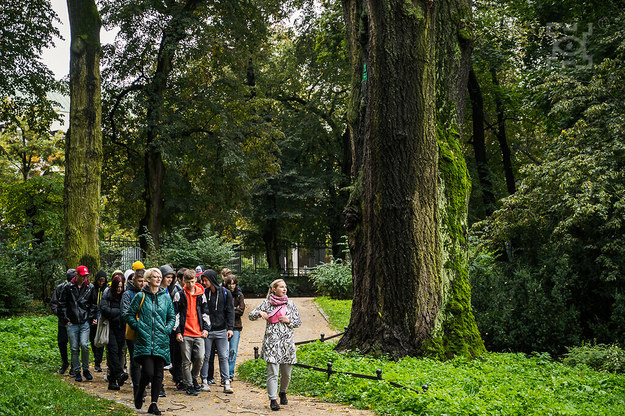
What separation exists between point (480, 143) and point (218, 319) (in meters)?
21.3

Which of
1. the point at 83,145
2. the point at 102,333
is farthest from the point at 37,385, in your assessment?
the point at 83,145

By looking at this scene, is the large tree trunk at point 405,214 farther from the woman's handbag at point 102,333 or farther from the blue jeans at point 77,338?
the blue jeans at point 77,338

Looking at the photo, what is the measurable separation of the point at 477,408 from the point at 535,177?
9.31 meters

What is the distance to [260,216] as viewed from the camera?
31656mm

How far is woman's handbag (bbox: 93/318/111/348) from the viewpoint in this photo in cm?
917

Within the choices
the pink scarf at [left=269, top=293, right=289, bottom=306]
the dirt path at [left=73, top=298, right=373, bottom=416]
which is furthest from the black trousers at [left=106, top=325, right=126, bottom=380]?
the pink scarf at [left=269, top=293, right=289, bottom=306]

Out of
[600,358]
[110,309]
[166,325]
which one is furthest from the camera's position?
[600,358]

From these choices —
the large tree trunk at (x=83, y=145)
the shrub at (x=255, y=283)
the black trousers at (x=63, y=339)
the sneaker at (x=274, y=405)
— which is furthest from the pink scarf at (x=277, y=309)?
the shrub at (x=255, y=283)

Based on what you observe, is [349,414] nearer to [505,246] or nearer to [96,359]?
[96,359]

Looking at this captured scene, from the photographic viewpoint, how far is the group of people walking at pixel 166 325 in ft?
24.1

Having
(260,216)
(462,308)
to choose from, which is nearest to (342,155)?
(260,216)

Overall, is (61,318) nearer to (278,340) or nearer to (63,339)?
(63,339)

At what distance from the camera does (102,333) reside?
9180 millimetres

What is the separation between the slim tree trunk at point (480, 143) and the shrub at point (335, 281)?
801cm
